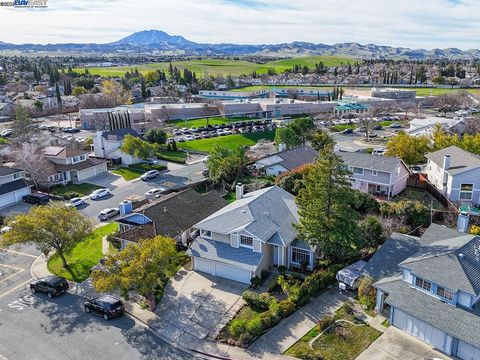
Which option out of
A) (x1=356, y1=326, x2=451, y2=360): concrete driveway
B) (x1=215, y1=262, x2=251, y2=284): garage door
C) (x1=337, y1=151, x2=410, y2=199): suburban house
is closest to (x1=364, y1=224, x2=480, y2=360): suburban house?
(x1=356, y1=326, x2=451, y2=360): concrete driveway

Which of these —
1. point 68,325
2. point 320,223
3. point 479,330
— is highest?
point 320,223

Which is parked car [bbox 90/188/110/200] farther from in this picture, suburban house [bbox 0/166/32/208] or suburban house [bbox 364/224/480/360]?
suburban house [bbox 364/224/480/360]

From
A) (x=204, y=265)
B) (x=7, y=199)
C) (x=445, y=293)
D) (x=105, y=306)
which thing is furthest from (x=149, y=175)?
(x=445, y=293)

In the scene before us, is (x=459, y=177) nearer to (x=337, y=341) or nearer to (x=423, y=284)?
(x=423, y=284)

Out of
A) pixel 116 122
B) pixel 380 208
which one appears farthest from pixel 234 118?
pixel 380 208

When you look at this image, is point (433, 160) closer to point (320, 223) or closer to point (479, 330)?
point (320, 223)
